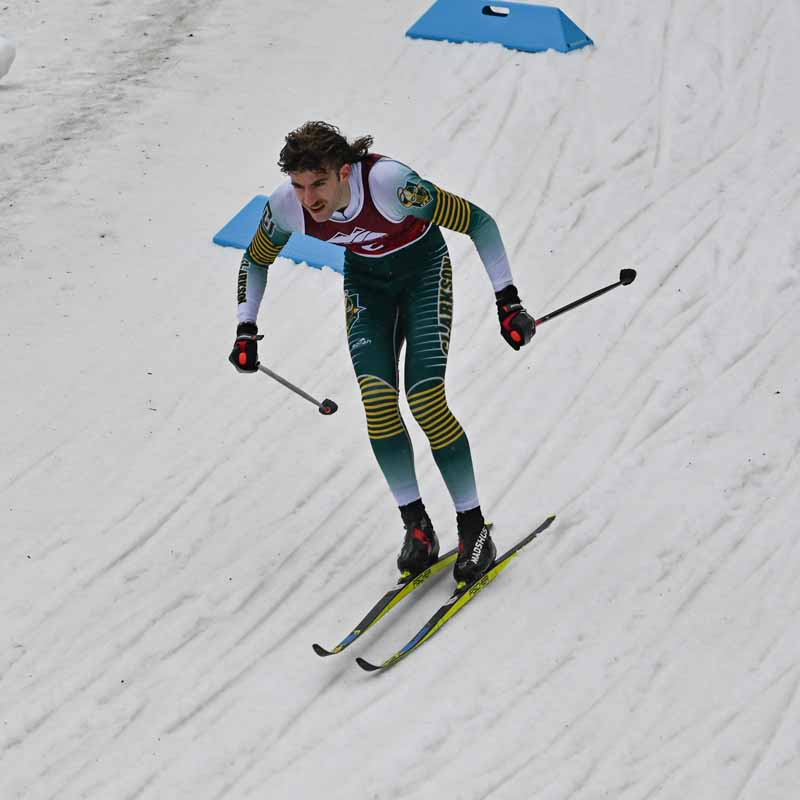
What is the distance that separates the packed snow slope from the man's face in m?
1.51

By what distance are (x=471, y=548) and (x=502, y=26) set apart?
17.2ft

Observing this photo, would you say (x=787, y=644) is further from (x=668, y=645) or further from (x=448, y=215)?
(x=448, y=215)

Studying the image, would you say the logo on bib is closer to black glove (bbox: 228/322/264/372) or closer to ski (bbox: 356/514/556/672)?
black glove (bbox: 228/322/264/372)

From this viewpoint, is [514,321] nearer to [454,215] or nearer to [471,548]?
A: [454,215]

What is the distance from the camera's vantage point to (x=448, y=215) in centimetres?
435

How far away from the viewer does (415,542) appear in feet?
15.4

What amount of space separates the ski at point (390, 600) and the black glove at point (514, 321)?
952 millimetres

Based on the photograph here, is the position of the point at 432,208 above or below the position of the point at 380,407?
above

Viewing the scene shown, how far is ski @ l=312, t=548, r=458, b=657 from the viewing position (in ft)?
14.4

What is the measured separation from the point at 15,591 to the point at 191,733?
113cm

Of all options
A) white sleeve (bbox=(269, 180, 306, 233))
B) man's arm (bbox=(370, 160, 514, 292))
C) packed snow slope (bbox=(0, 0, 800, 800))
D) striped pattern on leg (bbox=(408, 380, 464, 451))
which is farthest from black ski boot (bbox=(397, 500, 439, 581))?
white sleeve (bbox=(269, 180, 306, 233))

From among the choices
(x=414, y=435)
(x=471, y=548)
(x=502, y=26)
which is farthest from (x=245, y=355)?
(x=502, y=26)

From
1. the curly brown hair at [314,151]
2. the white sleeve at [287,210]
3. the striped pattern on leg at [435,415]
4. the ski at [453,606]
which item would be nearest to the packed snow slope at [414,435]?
the ski at [453,606]

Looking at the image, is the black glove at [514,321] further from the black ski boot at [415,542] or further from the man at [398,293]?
the black ski boot at [415,542]
